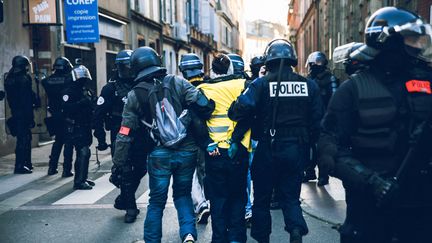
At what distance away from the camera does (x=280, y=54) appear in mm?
4777

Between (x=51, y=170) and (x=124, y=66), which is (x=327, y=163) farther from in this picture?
(x=51, y=170)

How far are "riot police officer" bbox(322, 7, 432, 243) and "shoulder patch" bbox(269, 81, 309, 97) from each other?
1.65 meters

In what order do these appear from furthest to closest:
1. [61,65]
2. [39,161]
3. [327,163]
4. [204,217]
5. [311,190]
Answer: [39,161], [61,65], [311,190], [204,217], [327,163]

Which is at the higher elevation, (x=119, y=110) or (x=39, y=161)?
(x=119, y=110)

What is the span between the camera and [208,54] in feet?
148

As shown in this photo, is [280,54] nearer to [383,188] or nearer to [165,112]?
[165,112]

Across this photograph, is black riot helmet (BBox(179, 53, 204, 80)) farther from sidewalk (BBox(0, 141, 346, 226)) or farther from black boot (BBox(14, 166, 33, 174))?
black boot (BBox(14, 166, 33, 174))

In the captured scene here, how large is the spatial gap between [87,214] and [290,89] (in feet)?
10.1

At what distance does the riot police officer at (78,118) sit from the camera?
790 centimetres

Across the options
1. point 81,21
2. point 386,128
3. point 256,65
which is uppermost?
point 81,21

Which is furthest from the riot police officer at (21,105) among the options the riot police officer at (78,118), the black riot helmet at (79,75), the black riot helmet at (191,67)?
the black riot helmet at (191,67)

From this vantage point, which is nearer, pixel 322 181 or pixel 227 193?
pixel 227 193

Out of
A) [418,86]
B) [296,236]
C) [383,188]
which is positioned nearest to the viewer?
[383,188]

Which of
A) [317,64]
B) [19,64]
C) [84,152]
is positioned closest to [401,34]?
[317,64]
